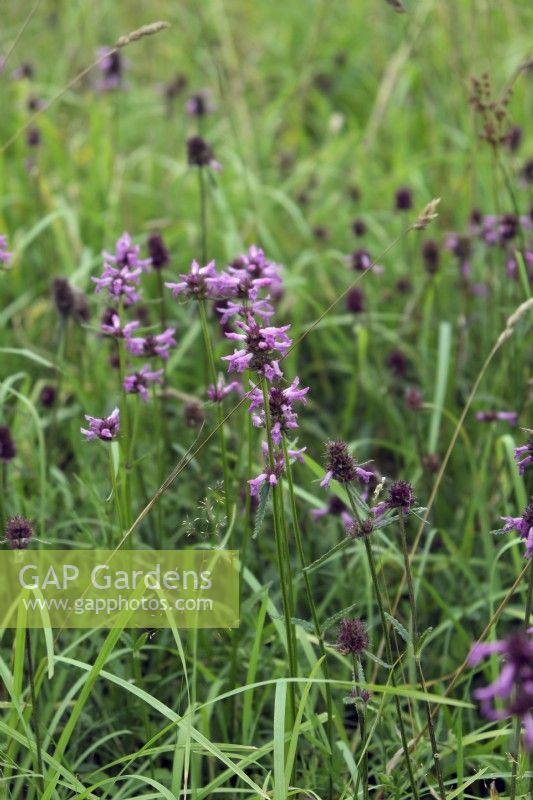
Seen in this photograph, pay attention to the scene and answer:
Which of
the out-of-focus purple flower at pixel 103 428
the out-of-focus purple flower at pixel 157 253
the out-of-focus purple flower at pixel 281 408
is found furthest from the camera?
the out-of-focus purple flower at pixel 157 253

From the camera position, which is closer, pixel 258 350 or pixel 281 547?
pixel 258 350

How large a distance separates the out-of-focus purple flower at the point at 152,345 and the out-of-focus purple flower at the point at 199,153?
75 centimetres

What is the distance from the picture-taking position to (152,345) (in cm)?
221

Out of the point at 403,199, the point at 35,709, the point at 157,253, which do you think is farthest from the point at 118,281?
the point at 403,199

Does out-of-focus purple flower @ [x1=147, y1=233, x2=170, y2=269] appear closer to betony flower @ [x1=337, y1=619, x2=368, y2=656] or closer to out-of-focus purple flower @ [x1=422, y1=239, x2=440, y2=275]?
out-of-focus purple flower @ [x1=422, y1=239, x2=440, y2=275]

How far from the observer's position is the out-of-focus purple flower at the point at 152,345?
2119 mm

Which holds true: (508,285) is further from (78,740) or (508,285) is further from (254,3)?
(254,3)

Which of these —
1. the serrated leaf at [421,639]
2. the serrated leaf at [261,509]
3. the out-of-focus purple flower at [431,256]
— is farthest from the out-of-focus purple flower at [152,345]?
the out-of-focus purple flower at [431,256]

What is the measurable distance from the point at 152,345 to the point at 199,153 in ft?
2.60

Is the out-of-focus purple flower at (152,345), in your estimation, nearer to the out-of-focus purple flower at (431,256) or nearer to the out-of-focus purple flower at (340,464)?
the out-of-focus purple flower at (340,464)

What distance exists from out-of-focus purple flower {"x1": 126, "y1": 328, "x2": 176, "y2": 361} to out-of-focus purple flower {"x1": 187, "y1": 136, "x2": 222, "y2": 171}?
0.75 meters

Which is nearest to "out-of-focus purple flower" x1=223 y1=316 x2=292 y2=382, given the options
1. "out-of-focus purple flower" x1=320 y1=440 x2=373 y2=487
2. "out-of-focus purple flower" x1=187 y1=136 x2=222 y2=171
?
"out-of-focus purple flower" x1=320 y1=440 x2=373 y2=487

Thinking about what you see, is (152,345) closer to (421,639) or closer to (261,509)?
(261,509)

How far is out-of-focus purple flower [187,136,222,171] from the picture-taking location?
2738mm
